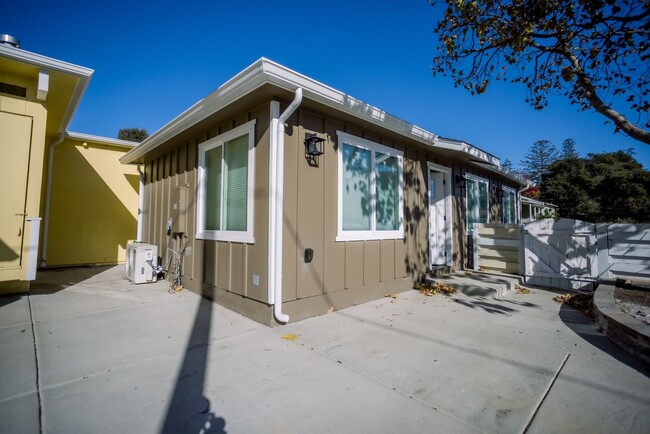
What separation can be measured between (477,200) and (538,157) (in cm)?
3325

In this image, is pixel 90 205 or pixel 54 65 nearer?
pixel 54 65

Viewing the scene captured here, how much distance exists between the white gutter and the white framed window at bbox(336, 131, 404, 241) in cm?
98

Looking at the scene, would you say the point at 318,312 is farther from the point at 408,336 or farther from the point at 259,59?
the point at 259,59

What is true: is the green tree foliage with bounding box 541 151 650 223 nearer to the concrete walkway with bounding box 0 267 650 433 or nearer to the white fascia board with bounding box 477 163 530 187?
the white fascia board with bounding box 477 163 530 187

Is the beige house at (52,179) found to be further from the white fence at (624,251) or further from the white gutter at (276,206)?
the white fence at (624,251)

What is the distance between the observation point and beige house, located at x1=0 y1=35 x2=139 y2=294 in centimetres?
413

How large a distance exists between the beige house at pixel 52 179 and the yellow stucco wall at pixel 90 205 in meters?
0.02

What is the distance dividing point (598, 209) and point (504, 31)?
66.7 ft

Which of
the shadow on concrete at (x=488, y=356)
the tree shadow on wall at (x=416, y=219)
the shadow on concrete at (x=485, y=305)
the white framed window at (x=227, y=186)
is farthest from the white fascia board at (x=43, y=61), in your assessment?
the shadow on concrete at (x=485, y=305)

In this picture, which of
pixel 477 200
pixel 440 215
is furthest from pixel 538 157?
pixel 440 215

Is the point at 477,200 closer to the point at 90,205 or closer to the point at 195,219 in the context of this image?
the point at 195,219

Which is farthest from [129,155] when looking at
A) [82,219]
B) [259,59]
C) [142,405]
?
[142,405]

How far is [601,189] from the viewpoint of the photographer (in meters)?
19.0

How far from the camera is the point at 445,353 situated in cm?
262
